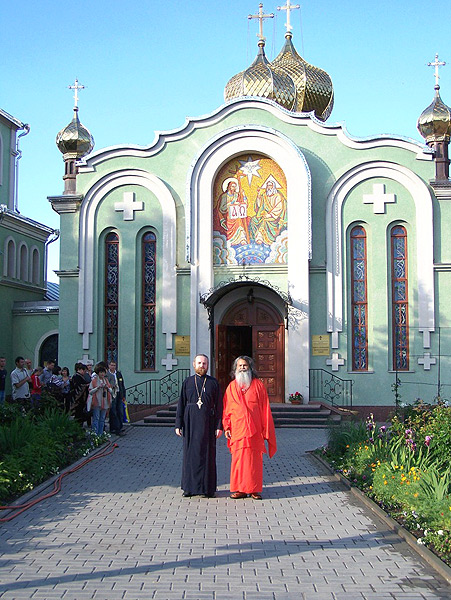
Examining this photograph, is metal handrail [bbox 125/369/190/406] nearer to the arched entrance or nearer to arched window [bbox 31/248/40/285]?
the arched entrance

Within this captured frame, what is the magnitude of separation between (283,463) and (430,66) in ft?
48.3

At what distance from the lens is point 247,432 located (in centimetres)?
945

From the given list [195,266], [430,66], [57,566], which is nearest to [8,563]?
[57,566]

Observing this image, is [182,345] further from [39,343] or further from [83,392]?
[39,343]

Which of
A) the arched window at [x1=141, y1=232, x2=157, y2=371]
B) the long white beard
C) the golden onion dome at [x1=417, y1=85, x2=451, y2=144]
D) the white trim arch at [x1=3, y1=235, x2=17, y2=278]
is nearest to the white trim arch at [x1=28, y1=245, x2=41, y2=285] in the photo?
the white trim arch at [x1=3, y1=235, x2=17, y2=278]

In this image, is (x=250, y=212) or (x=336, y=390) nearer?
(x=336, y=390)

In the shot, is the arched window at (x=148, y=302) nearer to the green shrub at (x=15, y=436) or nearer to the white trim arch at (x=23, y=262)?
the white trim arch at (x=23, y=262)

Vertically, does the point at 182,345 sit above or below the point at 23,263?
below

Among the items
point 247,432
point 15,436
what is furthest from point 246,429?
point 15,436

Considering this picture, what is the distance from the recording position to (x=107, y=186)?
69.6ft

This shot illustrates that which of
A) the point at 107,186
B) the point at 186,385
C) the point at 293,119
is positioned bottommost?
the point at 186,385

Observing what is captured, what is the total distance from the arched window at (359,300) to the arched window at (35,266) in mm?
13006

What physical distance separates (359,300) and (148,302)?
227 inches

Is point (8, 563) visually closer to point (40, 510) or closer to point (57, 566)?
point (57, 566)
